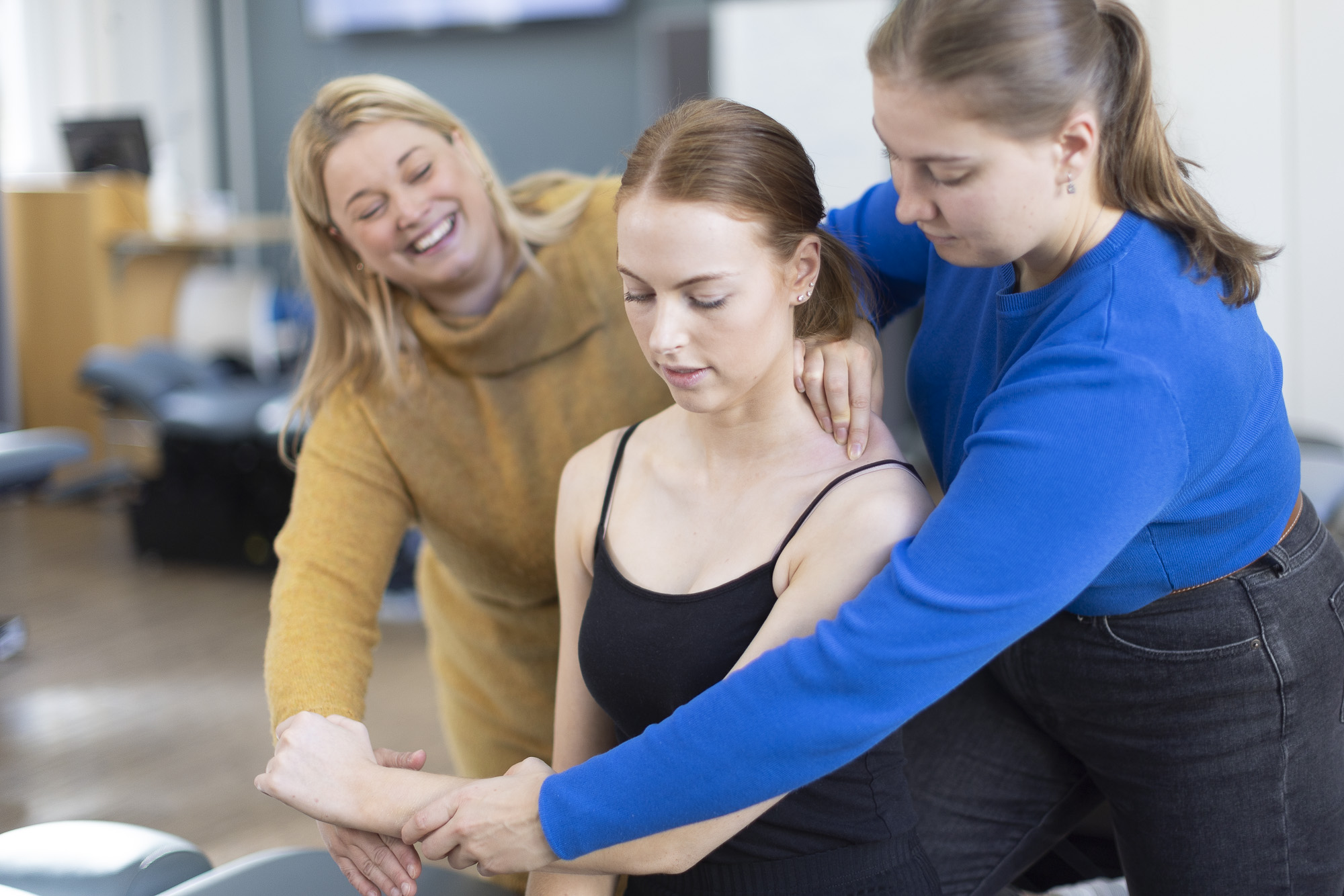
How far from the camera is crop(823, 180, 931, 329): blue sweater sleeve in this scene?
4.39 feet

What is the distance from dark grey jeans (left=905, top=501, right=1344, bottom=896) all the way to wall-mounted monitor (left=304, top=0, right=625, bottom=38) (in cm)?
600

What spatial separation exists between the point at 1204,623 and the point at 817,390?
1.40 ft

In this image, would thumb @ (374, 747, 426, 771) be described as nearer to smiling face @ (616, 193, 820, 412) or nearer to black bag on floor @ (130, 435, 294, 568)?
smiling face @ (616, 193, 820, 412)

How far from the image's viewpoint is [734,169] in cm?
104

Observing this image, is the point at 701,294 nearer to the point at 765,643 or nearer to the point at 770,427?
the point at 770,427

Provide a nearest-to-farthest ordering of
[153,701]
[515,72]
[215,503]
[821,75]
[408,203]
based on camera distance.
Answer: [408,203] → [153,701] → [215,503] → [821,75] → [515,72]

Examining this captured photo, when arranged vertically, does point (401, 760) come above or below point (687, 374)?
below

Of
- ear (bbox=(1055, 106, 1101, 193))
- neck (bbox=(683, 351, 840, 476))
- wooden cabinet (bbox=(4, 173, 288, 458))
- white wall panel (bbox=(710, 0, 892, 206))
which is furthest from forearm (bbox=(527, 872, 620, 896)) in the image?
wooden cabinet (bbox=(4, 173, 288, 458))

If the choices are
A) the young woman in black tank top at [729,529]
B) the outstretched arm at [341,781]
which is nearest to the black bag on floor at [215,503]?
the outstretched arm at [341,781]

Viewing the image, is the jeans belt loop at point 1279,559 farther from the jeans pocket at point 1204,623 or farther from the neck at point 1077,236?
the neck at point 1077,236

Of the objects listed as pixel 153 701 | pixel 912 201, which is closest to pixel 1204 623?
pixel 912 201

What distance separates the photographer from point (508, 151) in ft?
22.8

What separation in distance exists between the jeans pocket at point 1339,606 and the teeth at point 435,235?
1140 millimetres

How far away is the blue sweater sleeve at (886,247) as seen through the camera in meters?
1.34
